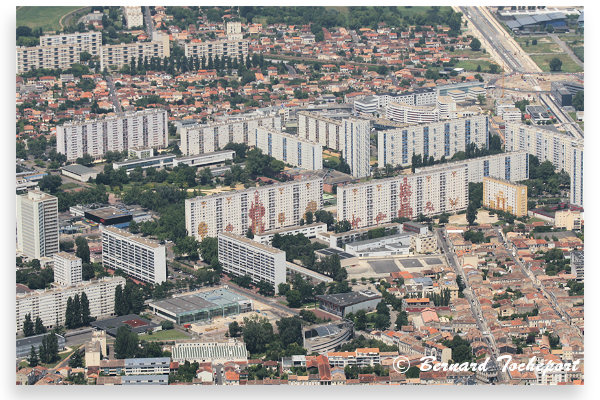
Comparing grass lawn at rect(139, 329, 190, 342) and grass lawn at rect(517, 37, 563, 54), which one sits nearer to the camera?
grass lawn at rect(139, 329, 190, 342)

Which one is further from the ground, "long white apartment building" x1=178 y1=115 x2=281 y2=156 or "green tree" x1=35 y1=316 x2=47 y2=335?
"long white apartment building" x1=178 y1=115 x2=281 y2=156

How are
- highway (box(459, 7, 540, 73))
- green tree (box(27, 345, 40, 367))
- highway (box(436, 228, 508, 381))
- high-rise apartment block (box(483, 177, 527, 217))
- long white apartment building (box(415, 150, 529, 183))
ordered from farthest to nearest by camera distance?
highway (box(459, 7, 540, 73)), long white apartment building (box(415, 150, 529, 183)), high-rise apartment block (box(483, 177, 527, 217)), highway (box(436, 228, 508, 381)), green tree (box(27, 345, 40, 367))

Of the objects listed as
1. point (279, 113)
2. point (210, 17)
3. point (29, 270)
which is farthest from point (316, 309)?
point (210, 17)

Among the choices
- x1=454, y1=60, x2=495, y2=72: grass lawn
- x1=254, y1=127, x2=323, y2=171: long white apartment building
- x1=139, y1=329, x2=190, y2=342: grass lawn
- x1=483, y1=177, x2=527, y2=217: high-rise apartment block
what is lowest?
x1=139, y1=329, x2=190, y2=342: grass lawn

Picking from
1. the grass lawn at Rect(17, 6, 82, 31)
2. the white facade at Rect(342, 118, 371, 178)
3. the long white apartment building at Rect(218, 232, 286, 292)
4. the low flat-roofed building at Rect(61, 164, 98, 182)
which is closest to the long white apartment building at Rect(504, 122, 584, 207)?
the white facade at Rect(342, 118, 371, 178)

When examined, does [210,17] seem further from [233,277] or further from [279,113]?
[233,277]

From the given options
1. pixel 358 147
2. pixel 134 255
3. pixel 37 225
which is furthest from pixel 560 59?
pixel 37 225

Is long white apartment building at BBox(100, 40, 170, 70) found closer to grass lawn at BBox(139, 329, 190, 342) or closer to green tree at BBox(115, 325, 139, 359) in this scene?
grass lawn at BBox(139, 329, 190, 342)

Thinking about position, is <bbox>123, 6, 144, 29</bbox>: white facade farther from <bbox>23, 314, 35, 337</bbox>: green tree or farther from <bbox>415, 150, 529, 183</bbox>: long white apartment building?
<bbox>23, 314, 35, 337</bbox>: green tree

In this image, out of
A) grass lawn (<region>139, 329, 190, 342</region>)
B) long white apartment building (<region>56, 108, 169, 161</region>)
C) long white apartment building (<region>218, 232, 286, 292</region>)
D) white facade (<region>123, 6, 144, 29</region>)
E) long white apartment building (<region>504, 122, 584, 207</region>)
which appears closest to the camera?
grass lawn (<region>139, 329, 190, 342</region>)

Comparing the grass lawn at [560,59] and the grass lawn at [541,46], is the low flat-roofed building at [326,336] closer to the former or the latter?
the grass lawn at [560,59]
